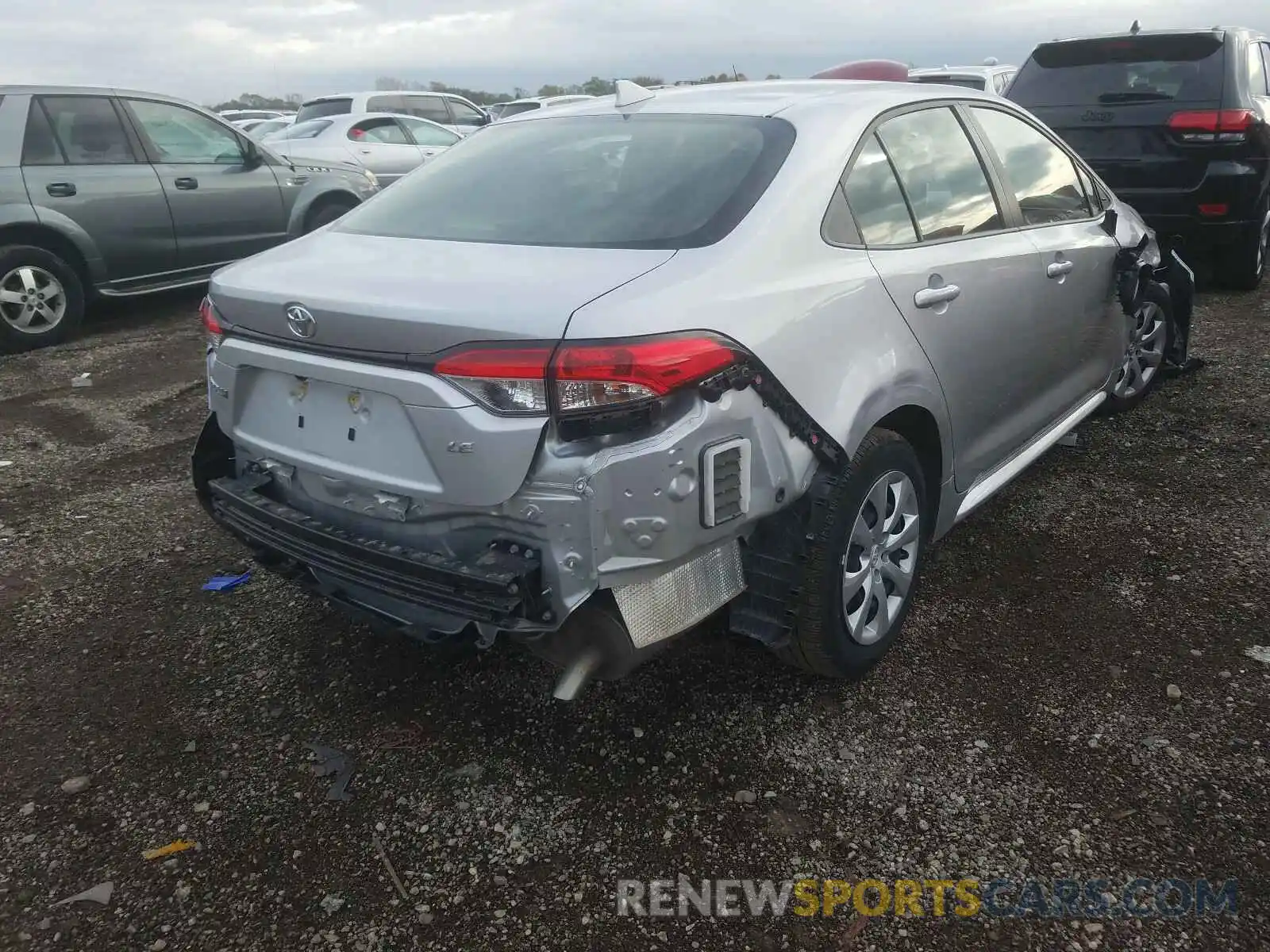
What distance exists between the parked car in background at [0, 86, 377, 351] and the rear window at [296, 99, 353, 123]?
4523 mm

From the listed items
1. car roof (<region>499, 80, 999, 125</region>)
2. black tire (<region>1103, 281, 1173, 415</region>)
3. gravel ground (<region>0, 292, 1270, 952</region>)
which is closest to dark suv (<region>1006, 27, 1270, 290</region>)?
black tire (<region>1103, 281, 1173, 415</region>)

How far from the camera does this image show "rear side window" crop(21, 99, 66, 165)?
684 centimetres

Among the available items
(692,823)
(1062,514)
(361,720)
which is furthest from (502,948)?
(1062,514)

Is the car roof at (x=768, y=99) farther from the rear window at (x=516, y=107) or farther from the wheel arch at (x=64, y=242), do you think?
the rear window at (x=516, y=107)

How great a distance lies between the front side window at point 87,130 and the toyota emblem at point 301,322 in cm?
590

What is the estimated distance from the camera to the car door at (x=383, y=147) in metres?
11.3

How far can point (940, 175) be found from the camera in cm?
309

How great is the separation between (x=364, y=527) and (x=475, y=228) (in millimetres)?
874

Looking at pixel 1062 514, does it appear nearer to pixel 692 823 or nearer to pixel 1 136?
pixel 692 823

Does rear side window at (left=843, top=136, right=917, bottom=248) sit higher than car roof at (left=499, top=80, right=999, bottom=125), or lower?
lower

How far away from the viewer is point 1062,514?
3.89m

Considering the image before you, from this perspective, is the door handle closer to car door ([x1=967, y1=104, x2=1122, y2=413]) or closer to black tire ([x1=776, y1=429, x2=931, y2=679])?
black tire ([x1=776, y1=429, x2=931, y2=679])

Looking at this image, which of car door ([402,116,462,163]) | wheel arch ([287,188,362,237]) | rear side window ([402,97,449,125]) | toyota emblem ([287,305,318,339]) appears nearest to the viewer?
toyota emblem ([287,305,318,339])

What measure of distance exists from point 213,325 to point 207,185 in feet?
19.2
